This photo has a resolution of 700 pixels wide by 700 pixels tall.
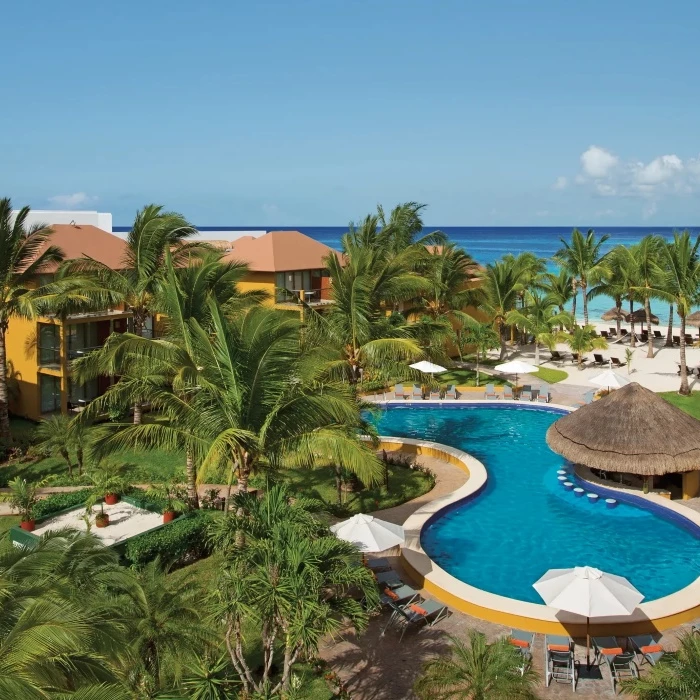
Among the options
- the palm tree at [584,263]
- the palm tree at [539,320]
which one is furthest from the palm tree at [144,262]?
the palm tree at [584,263]

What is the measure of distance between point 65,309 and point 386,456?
11337 millimetres

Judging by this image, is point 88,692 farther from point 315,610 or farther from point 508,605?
point 508,605

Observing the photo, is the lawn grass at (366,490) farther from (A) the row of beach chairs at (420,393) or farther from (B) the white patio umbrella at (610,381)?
(B) the white patio umbrella at (610,381)

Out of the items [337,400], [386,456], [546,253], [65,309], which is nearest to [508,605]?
[337,400]

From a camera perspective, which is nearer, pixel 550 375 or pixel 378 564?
pixel 378 564

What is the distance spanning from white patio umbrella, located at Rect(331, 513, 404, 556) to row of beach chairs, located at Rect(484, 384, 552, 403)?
15.8 metres

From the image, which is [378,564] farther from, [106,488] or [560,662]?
[106,488]

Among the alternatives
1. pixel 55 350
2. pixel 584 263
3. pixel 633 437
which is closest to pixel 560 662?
pixel 633 437

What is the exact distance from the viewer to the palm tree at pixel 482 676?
8492 millimetres

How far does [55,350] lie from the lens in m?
24.5

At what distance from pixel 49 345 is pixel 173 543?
1364 centimetres

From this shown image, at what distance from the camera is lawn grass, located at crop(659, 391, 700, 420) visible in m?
26.0

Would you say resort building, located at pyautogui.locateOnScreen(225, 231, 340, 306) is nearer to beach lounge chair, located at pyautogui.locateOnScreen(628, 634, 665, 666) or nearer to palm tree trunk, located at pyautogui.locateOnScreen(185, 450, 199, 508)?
palm tree trunk, located at pyautogui.locateOnScreen(185, 450, 199, 508)

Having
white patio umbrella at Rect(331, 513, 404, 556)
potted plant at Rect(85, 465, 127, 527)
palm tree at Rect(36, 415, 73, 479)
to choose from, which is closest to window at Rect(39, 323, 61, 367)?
palm tree at Rect(36, 415, 73, 479)
